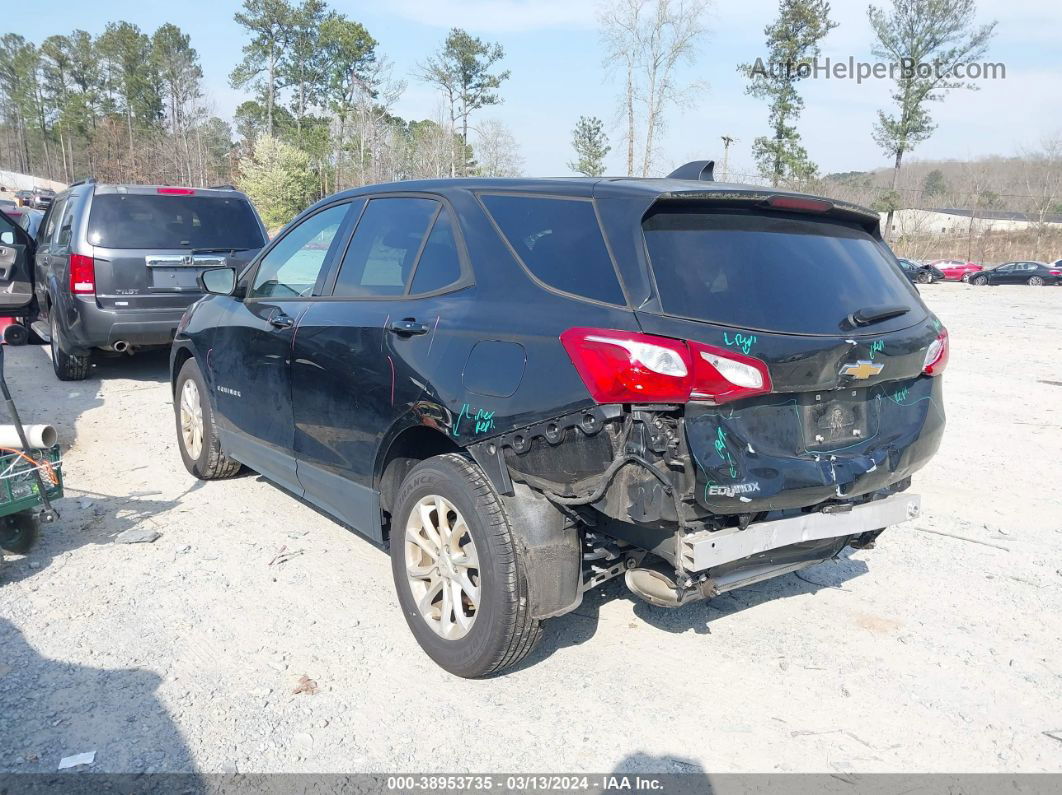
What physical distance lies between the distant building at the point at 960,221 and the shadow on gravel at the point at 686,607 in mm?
53657

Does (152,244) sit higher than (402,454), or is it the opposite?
(152,244)

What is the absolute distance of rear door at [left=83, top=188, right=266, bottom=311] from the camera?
8.06 metres

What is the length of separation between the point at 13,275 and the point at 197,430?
3009 mm

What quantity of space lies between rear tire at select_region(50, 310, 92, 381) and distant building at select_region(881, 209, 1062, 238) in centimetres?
5252

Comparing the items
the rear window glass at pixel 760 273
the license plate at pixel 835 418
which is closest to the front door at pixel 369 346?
the rear window glass at pixel 760 273

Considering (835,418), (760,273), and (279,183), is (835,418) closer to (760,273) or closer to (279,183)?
(760,273)

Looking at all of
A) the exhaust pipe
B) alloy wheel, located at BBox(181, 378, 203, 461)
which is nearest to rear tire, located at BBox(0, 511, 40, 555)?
alloy wheel, located at BBox(181, 378, 203, 461)

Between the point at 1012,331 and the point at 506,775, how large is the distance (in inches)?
624

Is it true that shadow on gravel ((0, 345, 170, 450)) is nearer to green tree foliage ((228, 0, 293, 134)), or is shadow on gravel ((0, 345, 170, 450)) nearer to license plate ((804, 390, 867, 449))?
license plate ((804, 390, 867, 449))

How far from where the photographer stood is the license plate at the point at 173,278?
820cm

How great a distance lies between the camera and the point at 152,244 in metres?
8.22

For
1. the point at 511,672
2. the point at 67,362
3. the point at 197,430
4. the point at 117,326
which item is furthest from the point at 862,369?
the point at 67,362

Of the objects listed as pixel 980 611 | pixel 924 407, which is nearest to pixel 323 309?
pixel 924 407

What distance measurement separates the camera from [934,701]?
312 cm
